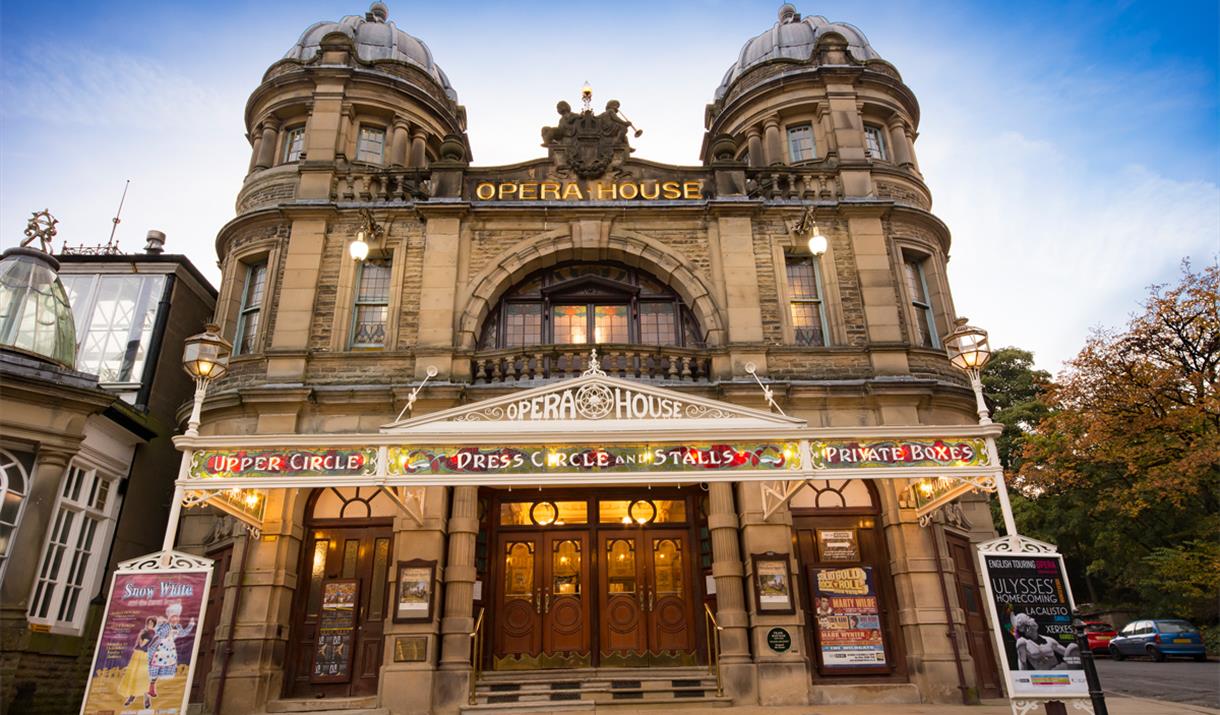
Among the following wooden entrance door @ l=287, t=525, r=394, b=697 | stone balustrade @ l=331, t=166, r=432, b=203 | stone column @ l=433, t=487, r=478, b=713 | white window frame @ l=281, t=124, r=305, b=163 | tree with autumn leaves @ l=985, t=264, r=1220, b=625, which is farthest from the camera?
tree with autumn leaves @ l=985, t=264, r=1220, b=625

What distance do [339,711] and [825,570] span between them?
8.89 m

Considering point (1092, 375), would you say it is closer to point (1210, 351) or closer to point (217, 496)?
point (1210, 351)

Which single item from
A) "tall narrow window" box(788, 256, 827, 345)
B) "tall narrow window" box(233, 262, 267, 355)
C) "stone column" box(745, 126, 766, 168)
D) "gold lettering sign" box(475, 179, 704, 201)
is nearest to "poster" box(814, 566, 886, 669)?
"tall narrow window" box(788, 256, 827, 345)

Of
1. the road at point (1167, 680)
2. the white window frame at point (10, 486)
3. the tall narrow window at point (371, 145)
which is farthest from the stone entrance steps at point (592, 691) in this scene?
the tall narrow window at point (371, 145)

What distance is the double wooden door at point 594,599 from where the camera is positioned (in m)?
13.0

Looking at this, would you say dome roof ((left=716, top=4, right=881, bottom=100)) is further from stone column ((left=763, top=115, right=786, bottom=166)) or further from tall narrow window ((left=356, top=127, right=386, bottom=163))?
tall narrow window ((left=356, top=127, right=386, bottom=163))

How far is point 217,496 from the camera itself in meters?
10.2

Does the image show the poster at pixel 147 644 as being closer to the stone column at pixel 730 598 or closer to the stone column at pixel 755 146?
the stone column at pixel 730 598

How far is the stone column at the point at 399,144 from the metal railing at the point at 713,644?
12.9 m

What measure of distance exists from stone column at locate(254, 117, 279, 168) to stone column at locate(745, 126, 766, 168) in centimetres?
1237

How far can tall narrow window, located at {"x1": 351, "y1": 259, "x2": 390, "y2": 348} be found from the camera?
14766mm

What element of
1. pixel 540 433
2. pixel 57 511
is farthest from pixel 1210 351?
pixel 57 511

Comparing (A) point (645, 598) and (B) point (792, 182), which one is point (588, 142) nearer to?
(B) point (792, 182)

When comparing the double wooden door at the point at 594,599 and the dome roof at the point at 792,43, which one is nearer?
the double wooden door at the point at 594,599
